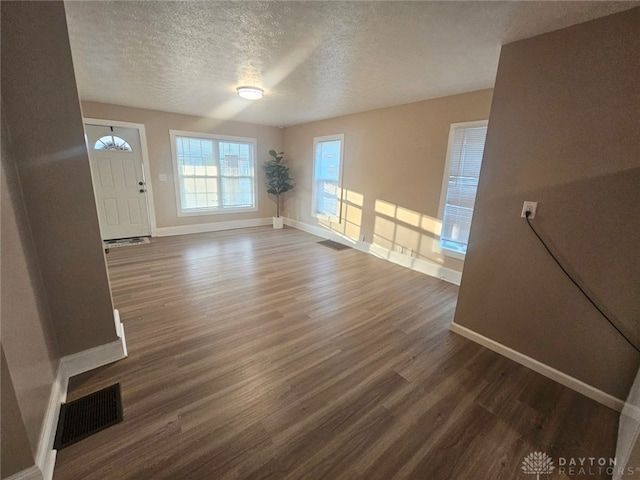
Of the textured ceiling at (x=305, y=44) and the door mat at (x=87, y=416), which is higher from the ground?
the textured ceiling at (x=305, y=44)

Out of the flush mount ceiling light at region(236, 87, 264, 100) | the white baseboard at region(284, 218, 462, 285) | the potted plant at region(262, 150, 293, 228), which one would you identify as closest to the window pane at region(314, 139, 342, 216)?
the white baseboard at region(284, 218, 462, 285)

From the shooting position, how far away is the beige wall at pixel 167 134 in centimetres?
459

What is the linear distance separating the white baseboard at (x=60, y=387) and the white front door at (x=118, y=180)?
3572 mm

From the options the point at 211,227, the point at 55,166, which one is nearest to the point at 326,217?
the point at 211,227

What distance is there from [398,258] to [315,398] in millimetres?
3001

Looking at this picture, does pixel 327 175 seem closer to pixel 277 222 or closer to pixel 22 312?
pixel 277 222

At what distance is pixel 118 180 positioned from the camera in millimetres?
4805

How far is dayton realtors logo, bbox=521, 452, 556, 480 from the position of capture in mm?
1320

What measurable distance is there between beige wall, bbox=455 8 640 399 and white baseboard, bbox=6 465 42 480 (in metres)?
2.93

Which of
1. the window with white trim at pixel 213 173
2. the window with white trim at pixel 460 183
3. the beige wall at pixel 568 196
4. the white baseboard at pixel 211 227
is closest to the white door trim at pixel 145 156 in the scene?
the white baseboard at pixel 211 227

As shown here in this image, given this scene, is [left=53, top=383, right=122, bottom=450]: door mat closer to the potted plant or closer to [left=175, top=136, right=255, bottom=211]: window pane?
[left=175, top=136, right=255, bottom=211]: window pane

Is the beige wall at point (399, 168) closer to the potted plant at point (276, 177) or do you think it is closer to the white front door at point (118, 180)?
the potted plant at point (276, 177)

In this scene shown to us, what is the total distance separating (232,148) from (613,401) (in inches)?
259

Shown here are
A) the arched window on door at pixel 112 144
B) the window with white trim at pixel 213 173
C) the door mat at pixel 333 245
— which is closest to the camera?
the arched window on door at pixel 112 144
